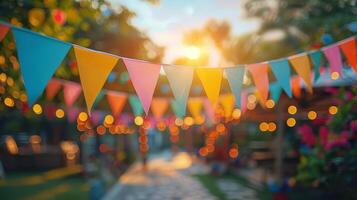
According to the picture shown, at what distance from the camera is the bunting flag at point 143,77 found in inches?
161

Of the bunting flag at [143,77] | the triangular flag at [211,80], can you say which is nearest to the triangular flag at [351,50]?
the triangular flag at [211,80]

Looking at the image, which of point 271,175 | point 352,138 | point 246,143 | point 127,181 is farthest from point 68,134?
point 352,138

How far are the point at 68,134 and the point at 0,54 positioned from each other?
19.3 metres

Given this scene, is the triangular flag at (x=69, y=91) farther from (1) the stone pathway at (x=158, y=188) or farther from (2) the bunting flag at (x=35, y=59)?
(2) the bunting flag at (x=35, y=59)

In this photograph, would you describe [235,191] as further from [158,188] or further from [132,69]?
[132,69]

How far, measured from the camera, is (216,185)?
1122 centimetres

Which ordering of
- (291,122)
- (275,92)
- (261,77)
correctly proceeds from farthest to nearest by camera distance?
(291,122)
(275,92)
(261,77)

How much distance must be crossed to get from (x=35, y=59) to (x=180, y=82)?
1590mm

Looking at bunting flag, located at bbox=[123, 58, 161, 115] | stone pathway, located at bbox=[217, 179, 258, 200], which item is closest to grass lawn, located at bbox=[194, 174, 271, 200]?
stone pathway, located at bbox=[217, 179, 258, 200]

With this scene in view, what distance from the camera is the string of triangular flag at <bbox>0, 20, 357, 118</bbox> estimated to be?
3.47 metres

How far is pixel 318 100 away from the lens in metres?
9.41

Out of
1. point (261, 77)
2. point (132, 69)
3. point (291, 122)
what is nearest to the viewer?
point (132, 69)

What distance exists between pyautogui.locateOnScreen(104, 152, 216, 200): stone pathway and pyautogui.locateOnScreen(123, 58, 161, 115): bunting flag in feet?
16.3

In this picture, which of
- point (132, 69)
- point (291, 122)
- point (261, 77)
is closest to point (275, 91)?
point (261, 77)
